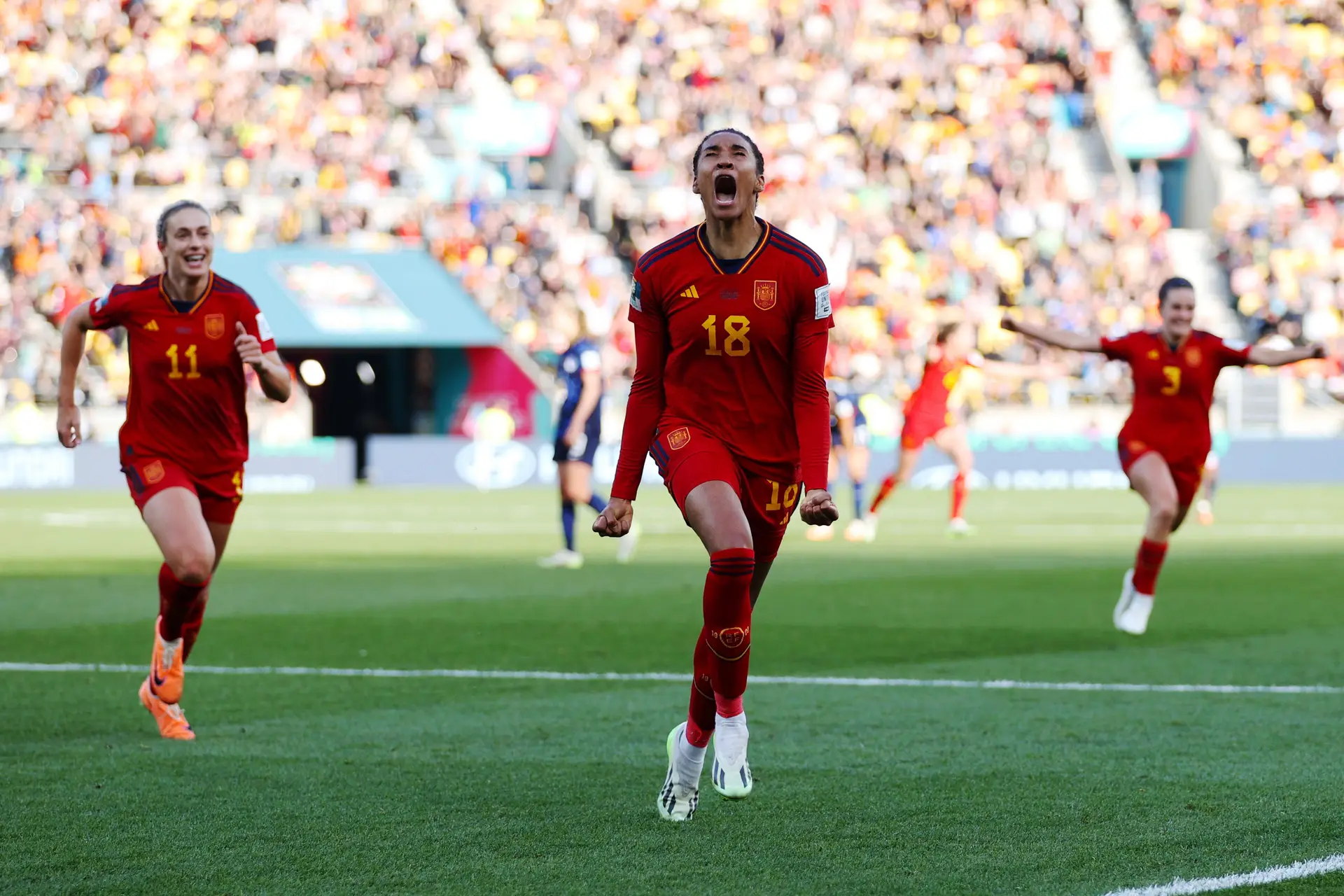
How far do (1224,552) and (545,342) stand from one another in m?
18.3

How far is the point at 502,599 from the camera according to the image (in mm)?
14445

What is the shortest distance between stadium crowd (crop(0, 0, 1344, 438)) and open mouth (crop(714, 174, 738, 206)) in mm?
26606

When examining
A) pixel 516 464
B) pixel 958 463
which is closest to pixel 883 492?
pixel 958 463

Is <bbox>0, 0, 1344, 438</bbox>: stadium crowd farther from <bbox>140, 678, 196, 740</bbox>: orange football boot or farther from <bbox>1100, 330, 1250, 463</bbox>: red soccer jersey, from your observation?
<bbox>140, 678, 196, 740</bbox>: orange football boot

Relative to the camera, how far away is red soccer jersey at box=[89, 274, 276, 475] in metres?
8.30

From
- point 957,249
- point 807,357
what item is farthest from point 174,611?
point 957,249

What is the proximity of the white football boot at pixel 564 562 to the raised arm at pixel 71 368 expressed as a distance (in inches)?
351

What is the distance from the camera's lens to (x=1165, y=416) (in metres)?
12.5

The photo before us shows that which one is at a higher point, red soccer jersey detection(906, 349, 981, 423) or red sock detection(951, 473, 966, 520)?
red soccer jersey detection(906, 349, 981, 423)

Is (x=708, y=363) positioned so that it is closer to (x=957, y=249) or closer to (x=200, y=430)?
(x=200, y=430)

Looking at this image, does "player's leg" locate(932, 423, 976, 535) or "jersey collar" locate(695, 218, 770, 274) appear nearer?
"jersey collar" locate(695, 218, 770, 274)

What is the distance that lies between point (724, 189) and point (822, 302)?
1.62ft

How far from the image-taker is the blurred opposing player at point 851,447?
21.5 meters

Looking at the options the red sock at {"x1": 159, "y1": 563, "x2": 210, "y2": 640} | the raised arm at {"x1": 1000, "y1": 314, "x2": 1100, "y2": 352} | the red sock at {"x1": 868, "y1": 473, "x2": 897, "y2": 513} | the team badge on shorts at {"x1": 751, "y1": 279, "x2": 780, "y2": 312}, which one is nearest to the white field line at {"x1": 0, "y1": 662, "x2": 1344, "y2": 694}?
the red sock at {"x1": 159, "y1": 563, "x2": 210, "y2": 640}
